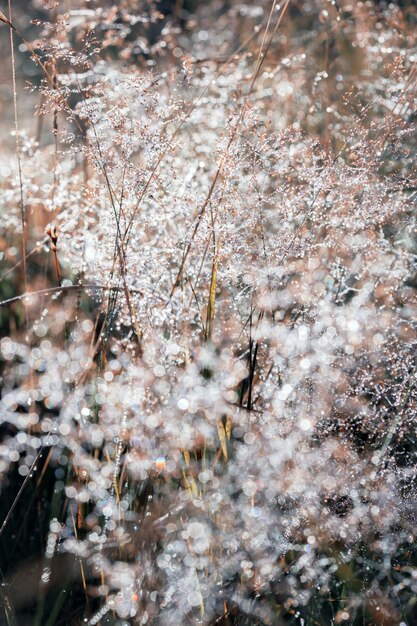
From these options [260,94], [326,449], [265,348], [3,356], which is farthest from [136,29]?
[326,449]

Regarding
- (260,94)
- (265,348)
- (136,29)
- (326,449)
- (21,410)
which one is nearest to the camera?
(326,449)

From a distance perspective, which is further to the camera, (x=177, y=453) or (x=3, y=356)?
(x=3, y=356)

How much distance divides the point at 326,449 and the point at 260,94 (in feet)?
3.87

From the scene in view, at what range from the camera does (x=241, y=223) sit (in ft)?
3.62

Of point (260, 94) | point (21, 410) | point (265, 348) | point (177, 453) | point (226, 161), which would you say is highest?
point (226, 161)

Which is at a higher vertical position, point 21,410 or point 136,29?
point 136,29

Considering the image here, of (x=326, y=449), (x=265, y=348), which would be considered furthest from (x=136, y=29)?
(x=326, y=449)

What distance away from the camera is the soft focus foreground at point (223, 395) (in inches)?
36.7

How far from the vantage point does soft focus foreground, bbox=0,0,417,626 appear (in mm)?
933

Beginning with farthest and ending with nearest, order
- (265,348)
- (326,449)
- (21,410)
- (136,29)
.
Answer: (136,29)
(21,410)
(265,348)
(326,449)

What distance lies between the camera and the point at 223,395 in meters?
1.09

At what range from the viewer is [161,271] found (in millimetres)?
1159

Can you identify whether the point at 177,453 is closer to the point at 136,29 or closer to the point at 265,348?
the point at 265,348

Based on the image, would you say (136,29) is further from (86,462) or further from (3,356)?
(86,462)
